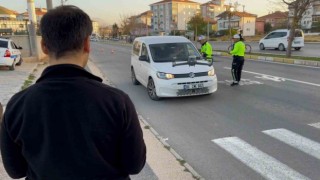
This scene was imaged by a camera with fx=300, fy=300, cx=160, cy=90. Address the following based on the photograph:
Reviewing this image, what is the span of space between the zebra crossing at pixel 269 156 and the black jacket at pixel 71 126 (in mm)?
2911

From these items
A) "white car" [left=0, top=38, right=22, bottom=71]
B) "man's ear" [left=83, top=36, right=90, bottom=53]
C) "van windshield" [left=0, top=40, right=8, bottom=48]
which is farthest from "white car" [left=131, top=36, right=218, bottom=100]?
"van windshield" [left=0, top=40, right=8, bottom=48]

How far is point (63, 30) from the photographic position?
1.47 metres

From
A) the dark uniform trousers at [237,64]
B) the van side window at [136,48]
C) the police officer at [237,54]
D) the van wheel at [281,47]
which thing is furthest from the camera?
the van wheel at [281,47]

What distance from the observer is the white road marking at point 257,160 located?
12.6 feet

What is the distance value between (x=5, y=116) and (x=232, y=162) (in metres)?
3.38

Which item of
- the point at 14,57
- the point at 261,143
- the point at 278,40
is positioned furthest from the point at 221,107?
the point at 278,40

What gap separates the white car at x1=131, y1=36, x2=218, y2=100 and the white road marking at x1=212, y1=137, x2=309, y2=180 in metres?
2.87

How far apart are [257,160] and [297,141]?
1.10 metres

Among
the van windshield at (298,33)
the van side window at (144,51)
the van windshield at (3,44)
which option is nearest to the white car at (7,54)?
the van windshield at (3,44)

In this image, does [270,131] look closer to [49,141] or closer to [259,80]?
[49,141]

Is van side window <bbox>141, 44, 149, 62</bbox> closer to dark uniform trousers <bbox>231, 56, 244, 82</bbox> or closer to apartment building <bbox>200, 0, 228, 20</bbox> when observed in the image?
dark uniform trousers <bbox>231, 56, 244, 82</bbox>

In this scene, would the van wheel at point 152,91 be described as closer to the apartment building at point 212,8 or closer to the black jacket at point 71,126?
the black jacket at point 71,126

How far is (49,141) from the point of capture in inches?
56.3

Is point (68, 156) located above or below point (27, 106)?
below
